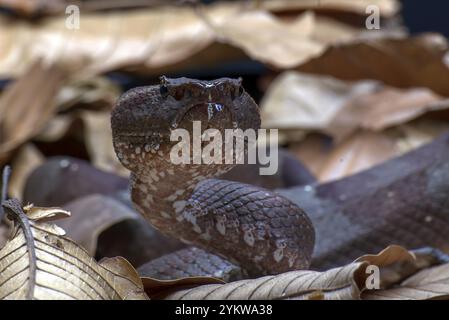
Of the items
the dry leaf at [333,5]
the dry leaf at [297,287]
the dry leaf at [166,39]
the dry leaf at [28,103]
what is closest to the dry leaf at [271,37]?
the dry leaf at [166,39]

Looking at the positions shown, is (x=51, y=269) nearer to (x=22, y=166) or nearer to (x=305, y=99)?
(x=22, y=166)

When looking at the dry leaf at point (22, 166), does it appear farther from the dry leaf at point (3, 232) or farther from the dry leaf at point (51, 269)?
the dry leaf at point (51, 269)

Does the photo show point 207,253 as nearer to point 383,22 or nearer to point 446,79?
point 446,79

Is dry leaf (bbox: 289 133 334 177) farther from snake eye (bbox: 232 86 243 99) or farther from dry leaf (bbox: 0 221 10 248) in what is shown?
snake eye (bbox: 232 86 243 99)

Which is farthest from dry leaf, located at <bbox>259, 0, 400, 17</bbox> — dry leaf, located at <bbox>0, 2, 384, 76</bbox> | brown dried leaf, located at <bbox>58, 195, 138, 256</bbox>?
brown dried leaf, located at <bbox>58, 195, 138, 256</bbox>
